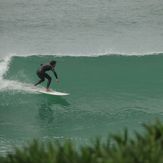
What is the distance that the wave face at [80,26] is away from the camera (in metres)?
24.5

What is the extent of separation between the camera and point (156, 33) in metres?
26.1

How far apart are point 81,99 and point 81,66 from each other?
122 inches

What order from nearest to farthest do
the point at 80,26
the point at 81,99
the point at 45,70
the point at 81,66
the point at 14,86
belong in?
the point at 81,99, the point at 45,70, the point at 14,86, the point at 81,66, the point at 80,26

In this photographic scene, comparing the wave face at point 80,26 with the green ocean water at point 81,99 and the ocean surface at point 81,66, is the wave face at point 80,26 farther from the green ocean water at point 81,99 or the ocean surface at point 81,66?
the green ocean water at point 81,99

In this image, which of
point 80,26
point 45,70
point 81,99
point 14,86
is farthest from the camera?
point 80,26

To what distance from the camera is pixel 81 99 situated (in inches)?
760

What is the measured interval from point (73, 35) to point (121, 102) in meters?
7.45

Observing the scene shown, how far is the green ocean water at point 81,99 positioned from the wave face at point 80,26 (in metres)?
1.37

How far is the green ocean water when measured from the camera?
56.1ft

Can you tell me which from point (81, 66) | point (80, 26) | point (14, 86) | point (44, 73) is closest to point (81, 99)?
point (44, 73)

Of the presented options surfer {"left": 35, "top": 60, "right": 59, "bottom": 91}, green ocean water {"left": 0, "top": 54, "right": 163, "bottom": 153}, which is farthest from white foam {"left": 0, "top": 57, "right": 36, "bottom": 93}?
surfer {"left": 35, "top": 60, "right": 59, "bottom": 91}

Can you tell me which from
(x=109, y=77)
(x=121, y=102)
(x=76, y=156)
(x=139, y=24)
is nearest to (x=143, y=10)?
(x=139, y=24)

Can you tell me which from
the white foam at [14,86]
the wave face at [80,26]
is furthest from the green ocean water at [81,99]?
the wave face at [80,26]

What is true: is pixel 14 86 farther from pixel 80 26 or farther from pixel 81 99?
pixel 80 26
